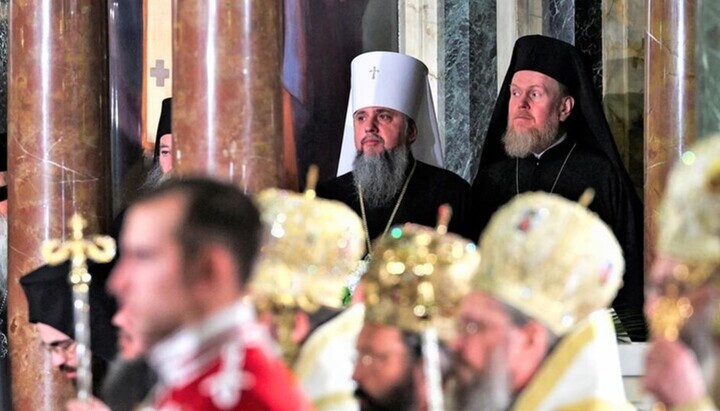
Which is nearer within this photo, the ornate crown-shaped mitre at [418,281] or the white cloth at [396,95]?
the ornate crown-shaped mitre at [418,281]

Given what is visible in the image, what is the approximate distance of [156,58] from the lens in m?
10.2

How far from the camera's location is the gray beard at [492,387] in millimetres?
3672

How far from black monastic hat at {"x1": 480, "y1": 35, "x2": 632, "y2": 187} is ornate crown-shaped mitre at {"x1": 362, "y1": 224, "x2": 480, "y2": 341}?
13.4 ft

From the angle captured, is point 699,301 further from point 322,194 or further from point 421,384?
point 322,194

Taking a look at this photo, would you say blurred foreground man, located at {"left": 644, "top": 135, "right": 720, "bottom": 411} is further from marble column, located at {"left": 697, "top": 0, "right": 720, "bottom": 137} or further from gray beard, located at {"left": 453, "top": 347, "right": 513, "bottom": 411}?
marble column, located at {"left": 697, "top": 0, "right": 720, "bottom": 137}

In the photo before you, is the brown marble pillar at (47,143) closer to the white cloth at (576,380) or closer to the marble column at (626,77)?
the marble column at (626,77)

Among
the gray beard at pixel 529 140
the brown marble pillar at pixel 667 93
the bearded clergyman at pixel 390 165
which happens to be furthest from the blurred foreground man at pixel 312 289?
the gray beard at pixel 529 140

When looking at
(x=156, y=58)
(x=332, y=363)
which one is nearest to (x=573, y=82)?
(x=156, y=58)

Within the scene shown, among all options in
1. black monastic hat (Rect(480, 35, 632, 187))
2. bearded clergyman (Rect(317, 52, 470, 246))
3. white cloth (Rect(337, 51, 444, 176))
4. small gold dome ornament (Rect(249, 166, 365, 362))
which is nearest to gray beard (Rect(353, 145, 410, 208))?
bearded clergyman (Rect(317, 52, 470, 246))

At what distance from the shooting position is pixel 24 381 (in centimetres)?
755

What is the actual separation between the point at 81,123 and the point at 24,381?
1186 millimetres

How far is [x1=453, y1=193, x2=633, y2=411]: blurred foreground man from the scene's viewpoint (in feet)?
12.0

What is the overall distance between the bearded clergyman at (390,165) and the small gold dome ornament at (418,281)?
3.66m

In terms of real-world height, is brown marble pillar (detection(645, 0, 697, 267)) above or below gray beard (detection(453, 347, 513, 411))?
above
